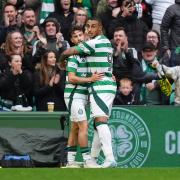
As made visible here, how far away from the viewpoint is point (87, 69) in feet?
41.5

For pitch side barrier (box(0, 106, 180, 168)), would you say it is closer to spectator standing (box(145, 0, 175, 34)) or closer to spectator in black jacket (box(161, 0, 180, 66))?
spectator in black jacket (box(161, 0, 180, 66))

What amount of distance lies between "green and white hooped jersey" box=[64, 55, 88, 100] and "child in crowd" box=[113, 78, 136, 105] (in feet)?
7.98

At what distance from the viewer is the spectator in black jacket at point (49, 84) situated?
602 inches

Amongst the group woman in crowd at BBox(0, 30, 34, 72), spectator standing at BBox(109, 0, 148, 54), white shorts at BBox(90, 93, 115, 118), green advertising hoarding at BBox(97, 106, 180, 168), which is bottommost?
green advertising hoarding at BBox(97, 106, 180, 168)

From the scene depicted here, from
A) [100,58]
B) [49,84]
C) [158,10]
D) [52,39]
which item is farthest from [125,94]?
[158,10]

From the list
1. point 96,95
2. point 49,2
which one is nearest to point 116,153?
point 96,95

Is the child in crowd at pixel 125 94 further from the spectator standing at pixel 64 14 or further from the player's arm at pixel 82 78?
the player's arm at pixel 82 78

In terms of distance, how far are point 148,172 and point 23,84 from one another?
4715 millimetres

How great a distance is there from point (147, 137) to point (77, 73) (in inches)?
84.2

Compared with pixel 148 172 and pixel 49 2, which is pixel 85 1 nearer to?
pixel 49 2

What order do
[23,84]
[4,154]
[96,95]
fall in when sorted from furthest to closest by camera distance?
[23,84], [4,154], [96,95]

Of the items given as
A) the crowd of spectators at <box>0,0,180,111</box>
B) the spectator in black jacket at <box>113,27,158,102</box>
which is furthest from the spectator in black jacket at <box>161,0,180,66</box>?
the spectator in black jacket at <box>113,27,158,102</box>

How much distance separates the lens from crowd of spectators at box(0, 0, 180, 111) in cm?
1529

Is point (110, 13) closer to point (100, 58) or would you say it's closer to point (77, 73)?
point (77, 73)
